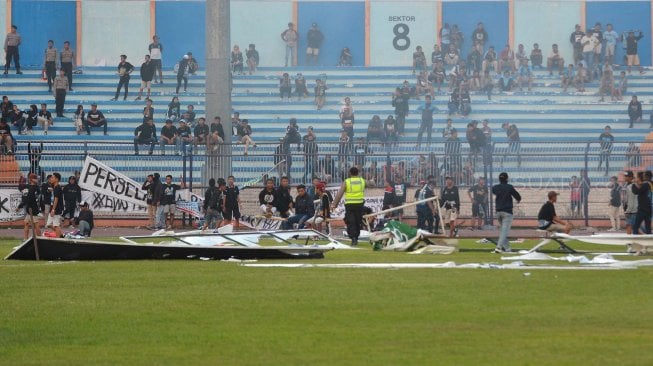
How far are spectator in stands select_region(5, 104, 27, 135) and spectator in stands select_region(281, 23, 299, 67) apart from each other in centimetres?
1171

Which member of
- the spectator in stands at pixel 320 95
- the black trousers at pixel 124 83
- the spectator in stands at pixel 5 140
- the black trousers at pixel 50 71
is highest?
the black trousers at pixel 50 71

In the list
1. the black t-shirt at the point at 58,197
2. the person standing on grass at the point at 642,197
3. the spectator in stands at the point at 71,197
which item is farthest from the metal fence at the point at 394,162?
the person standing on grass at the point at 642,197

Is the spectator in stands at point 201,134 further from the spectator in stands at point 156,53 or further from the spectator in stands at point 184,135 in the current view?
the spectator in stands at point 156,53

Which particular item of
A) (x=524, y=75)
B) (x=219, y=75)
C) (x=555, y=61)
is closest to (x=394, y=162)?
(x=219, y=75)

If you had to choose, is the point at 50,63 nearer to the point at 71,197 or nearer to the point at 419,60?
the point at 419,60

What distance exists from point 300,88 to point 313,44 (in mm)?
3329

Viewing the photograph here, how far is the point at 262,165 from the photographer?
3638 cm

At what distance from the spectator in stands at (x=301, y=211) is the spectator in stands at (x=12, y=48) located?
67.2 feet

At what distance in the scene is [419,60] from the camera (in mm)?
49500

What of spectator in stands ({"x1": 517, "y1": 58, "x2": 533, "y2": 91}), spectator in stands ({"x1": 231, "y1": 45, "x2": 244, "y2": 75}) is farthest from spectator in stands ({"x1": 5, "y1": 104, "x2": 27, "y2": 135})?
spectator in stands ({"x1": 517, "y1": 58, "x2": 533, "y2": 91})

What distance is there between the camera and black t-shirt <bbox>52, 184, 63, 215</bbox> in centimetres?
3158

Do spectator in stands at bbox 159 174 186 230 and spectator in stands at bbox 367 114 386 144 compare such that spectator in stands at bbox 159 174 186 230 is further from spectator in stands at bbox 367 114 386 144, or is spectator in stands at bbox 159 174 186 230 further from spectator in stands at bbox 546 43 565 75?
spectator in stands at bbox 546 43 565 75

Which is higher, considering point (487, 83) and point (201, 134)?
point (487, 83)

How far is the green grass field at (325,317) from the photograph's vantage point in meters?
9.76
